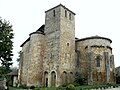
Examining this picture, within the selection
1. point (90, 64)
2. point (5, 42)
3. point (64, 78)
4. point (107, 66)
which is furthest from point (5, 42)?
point (107, 66)

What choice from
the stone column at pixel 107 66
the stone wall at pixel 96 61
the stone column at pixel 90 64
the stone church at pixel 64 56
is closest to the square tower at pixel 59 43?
the stone church at pixel 64 56

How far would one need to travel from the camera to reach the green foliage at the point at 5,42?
34.1 metres

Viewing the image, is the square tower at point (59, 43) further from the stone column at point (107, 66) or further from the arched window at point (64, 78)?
the stone column at point (107, 66)

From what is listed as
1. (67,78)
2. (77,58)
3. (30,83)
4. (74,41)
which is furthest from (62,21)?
(30,83)

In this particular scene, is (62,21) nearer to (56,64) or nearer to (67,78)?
(56,64)

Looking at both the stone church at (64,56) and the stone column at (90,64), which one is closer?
the stone column at (90,64)

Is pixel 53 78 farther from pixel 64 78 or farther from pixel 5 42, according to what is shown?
pixel 5 42

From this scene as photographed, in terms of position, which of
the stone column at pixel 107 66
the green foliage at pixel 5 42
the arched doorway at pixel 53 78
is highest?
the green foliage at pixel 5 42

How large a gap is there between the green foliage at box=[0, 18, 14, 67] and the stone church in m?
4.04

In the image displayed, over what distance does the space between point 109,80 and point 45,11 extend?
61.1 ft

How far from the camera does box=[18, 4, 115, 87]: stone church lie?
33.6 metres

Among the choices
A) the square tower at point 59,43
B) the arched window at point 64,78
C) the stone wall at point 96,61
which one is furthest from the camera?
the stone wall at point 96,61

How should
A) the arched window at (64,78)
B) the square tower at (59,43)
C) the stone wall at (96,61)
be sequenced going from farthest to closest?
the stone wall at (96,61), the square tower at (59,43), the arched window at (64,78)

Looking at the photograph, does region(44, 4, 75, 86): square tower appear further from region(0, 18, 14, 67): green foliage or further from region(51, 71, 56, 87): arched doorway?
region(0, 18, 14, 67): green foliage
